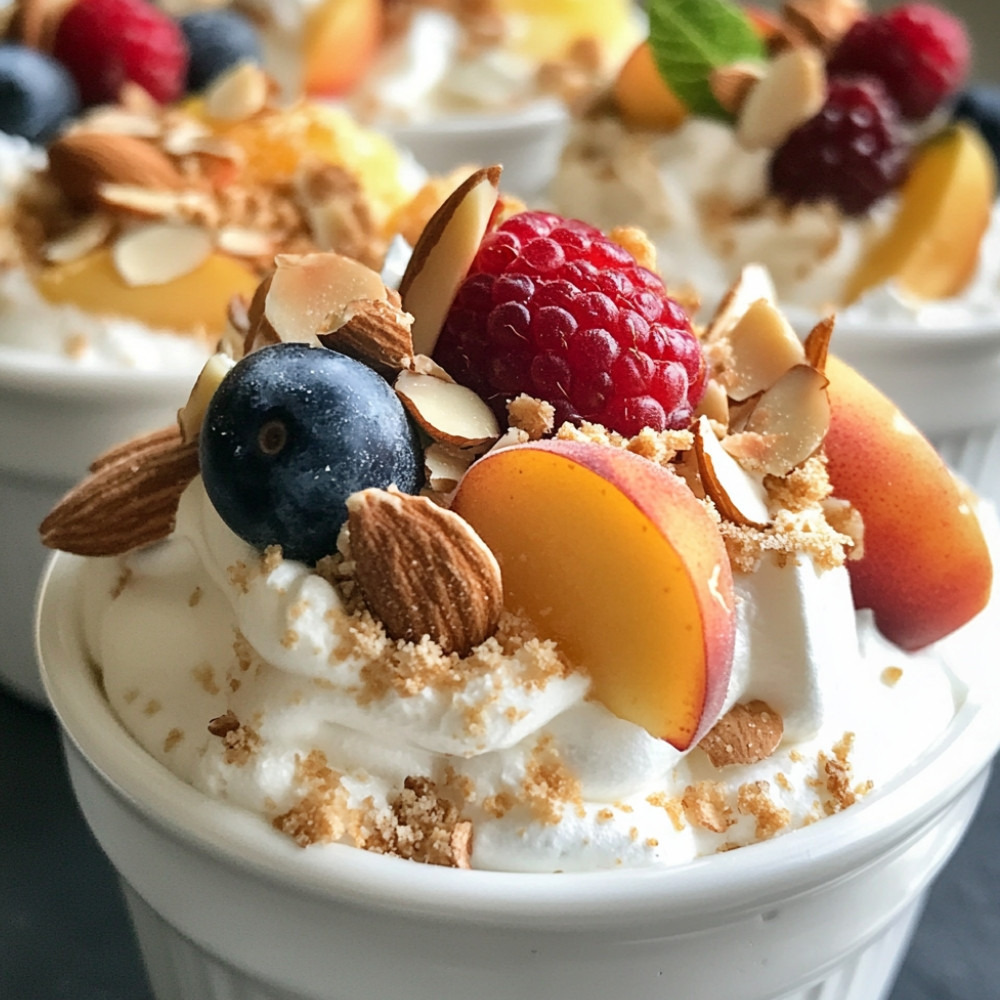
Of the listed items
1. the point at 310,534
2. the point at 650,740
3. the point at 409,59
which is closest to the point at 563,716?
the point at 650,740

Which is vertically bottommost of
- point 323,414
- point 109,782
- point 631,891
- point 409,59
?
point 409,59

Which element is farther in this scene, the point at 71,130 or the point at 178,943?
the point at 71,130

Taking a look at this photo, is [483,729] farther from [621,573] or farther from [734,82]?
[734,82]

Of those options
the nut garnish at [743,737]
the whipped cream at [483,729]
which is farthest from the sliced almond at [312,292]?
the nut garnish at [743,737]

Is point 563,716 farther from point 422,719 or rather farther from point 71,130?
point 71,130

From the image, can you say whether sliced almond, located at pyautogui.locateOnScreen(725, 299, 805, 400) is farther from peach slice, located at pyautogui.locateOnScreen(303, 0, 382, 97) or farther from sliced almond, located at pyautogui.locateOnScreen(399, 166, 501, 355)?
peach slice, located at pyautogui.locateOnScreen(303, 0, 382, 97)

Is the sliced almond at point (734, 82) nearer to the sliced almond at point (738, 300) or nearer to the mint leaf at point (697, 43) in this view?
the mint leaf at point (697, 43)
